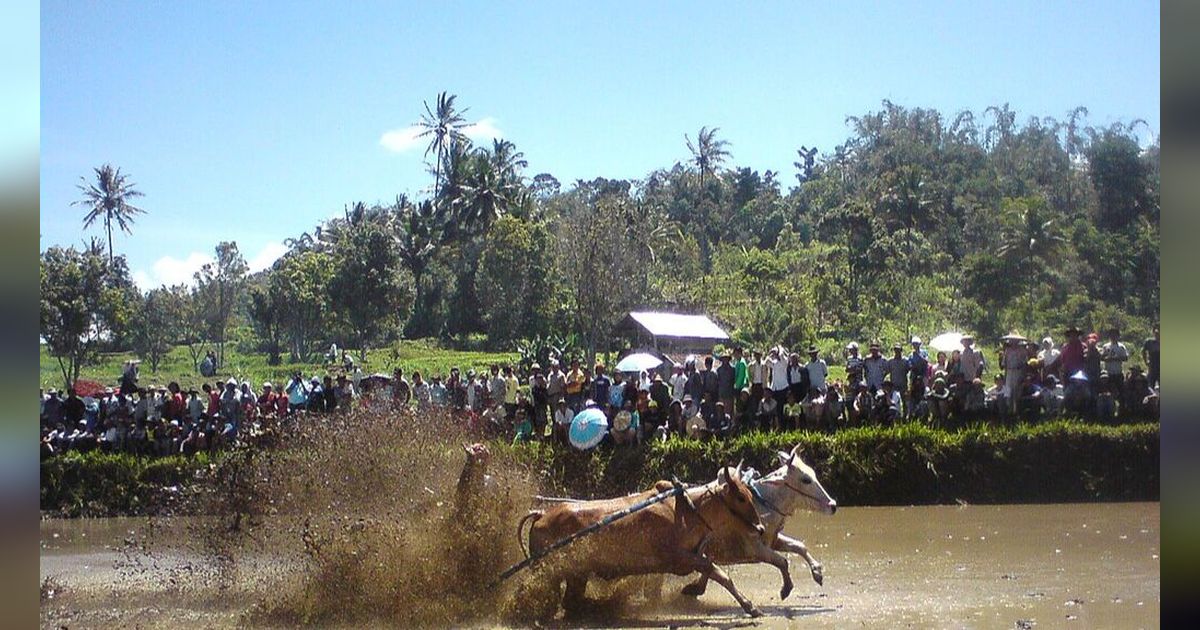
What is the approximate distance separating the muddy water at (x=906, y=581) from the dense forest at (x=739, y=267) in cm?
611

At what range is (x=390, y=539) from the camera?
13.0m

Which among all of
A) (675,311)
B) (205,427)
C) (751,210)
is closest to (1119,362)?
(205,427)

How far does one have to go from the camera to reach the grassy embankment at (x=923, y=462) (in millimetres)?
21469

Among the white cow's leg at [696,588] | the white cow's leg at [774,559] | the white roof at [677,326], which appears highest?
the white roof at [677,326]

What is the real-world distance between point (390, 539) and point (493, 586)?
4.02 ft

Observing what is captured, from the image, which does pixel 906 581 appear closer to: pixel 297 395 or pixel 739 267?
pixel 297 395

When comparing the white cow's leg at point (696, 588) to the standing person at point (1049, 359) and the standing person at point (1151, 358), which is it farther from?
the standing person at point (1049, 359)

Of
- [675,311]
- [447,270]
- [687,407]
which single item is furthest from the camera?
[447,270]

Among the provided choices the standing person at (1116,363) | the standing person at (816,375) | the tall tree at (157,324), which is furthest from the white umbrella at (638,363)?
the tall tree at (157,324)

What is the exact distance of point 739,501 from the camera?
1260 cm

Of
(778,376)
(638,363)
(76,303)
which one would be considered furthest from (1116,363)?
(76,303)

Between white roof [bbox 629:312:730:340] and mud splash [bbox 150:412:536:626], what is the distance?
23126 mm

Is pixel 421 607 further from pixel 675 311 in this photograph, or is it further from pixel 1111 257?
pixel 675 311

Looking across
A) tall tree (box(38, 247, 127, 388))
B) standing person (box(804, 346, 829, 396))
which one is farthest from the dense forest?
standing person (box(804, 346, 829, 396))
